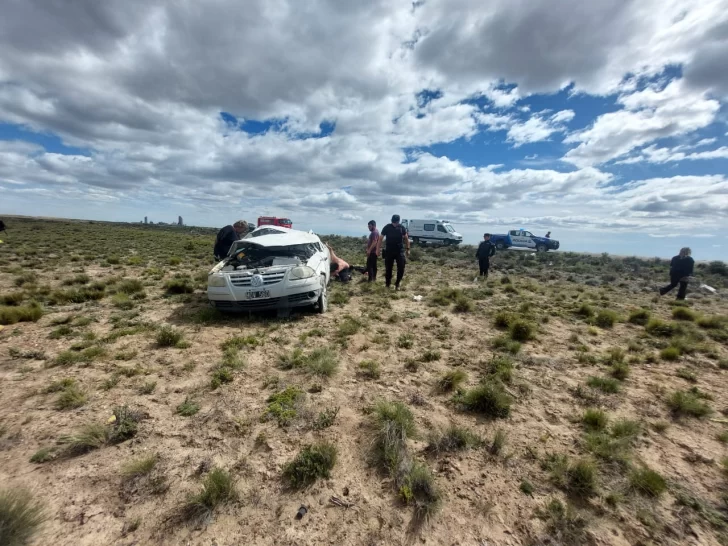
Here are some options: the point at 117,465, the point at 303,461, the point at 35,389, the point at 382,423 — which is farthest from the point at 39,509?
the point at 382,423

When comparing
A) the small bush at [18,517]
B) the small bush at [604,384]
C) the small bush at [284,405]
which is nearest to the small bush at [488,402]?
the small bush at [604,384]

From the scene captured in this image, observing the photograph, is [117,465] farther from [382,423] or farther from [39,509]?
[382,423]

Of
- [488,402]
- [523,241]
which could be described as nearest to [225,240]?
[488,402]

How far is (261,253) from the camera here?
7.37 m

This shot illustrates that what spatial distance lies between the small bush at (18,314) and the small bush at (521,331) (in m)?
8.37

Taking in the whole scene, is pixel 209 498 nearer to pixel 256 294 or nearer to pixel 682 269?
pixel 256 294

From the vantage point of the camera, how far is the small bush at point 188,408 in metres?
3.30

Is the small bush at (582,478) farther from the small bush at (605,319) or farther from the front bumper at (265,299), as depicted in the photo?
the small bush at (605,319)

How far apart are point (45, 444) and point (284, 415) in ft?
6.42

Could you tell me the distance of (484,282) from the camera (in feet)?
40.4

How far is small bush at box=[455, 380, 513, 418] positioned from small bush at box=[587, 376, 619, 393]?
1371 millimetres

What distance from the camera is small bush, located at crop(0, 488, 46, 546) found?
6.28 feet

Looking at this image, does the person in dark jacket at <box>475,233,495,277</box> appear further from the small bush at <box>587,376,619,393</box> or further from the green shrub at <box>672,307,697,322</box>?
the small bush at <box>587,376,619,393</box>

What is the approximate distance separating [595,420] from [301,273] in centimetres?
486
